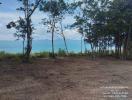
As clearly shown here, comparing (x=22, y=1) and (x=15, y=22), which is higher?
(x=22, y=1)

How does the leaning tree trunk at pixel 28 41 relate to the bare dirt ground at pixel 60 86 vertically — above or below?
above

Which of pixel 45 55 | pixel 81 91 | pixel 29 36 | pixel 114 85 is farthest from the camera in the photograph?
pixel 45 55

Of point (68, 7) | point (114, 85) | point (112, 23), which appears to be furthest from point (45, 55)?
point (114, 85)

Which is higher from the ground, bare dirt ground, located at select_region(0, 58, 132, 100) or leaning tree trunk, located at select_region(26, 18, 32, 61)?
leaning tree trunk, located at select_region(26, 18, 32, 61)

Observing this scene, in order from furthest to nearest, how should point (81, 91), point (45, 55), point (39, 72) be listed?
point (45, 55) → point (39, 72) → point (81, 91)

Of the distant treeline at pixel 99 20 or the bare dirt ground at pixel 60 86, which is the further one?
the distant treeline at pixel 99 20

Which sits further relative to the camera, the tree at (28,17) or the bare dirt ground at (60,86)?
the tree at (28,17)

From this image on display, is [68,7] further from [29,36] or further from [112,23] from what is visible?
[29,36]

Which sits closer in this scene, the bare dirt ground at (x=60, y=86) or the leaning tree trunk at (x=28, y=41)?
the bare dirt ground at (x=60, y=86)

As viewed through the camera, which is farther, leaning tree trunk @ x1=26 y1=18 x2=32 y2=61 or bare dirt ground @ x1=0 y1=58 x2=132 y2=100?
leaning tree trunk @ x1=26 y1=18 x2=32 y2=61

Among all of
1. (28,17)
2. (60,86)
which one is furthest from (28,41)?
(60,86)

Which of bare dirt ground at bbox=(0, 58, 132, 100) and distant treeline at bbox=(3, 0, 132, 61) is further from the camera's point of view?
distant treeline at bbox=(3, 0, 132, 61)

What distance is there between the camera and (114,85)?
9453 millimetres

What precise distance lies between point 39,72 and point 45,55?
738cm
